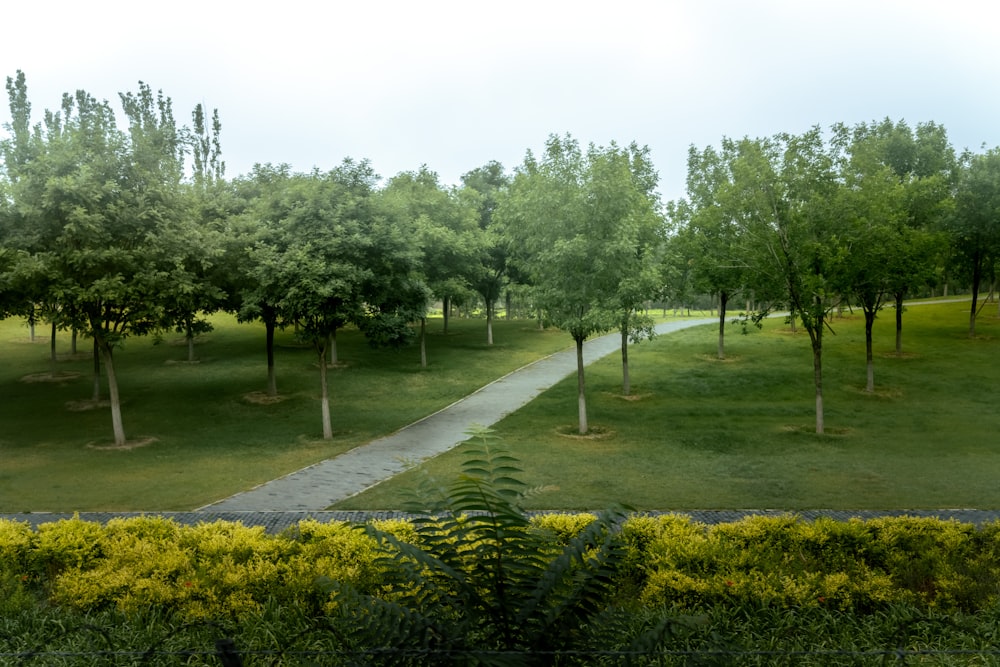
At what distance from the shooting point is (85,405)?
2561cm

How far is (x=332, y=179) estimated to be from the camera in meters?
21.5

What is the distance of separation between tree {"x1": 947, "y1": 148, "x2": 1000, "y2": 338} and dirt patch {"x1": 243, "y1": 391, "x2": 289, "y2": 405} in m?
31.6

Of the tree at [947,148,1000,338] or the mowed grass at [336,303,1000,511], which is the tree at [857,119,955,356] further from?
the mowed grass at [336,303,1000,511]

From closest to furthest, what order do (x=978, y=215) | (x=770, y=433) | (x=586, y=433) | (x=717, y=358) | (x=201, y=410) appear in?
1. (x=770, y=433)
2. (x=586, y=433)
3. (x=201, y=410)
4. (x=978, y=215)
5. (x=717, y=358)

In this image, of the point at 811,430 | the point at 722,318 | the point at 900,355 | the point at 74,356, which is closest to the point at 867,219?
the point at 811,430

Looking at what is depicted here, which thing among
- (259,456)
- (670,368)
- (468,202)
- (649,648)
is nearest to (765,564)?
(649,648)

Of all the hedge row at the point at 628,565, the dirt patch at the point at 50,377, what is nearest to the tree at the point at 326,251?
the hedge row at the point at 628,565

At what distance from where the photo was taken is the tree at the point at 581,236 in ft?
65.8

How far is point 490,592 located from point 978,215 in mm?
36570

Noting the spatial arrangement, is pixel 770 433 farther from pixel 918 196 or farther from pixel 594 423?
pixel 918 196

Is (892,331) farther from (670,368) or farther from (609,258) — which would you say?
(609,258)

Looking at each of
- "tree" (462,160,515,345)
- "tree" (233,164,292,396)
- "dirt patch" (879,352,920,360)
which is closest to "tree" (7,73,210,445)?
"tree" (233,164,292,396)

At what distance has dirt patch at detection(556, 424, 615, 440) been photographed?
21.0 metres

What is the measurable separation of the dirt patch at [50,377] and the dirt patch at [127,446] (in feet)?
→ 37.0
